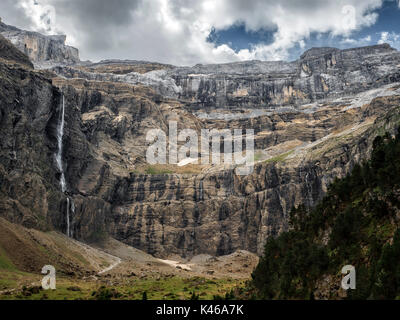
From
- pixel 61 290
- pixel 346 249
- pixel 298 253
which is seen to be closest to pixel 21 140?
pixel 61 290

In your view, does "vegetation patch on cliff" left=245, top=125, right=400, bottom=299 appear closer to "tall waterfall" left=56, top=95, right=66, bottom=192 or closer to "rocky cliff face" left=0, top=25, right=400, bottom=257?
"rocky cliff face" left=0, top=25, right=400, bottom=257

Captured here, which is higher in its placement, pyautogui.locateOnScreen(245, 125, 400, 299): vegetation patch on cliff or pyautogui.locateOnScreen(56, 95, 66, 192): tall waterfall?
pyautogui.locateOnScreen(56, 95, 66, 192): tall waterfall

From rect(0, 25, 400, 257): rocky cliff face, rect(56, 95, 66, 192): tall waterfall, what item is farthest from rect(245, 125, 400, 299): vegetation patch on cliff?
rect(56, 95, 66, 192): tall waterfall

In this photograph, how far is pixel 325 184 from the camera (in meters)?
140

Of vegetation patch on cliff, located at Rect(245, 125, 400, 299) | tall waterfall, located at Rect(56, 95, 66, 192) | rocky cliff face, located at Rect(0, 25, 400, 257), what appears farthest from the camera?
tall waterfall, located at Rect(56, 95, 66, 192)

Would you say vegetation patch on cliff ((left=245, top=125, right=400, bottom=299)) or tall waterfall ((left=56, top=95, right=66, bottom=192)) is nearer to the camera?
vegetation patch on cliff ((left=245, top=125, right=400, bottom=299))

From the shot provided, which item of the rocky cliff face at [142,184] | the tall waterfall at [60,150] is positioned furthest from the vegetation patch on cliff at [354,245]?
the tall waterfall at [60,150]

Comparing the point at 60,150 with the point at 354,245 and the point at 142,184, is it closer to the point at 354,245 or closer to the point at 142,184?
the point at 142,184

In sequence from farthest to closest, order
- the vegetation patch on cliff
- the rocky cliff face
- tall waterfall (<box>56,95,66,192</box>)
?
tall waterfall (<box>56,95,66,192</box>) < the rocky cliff face < the vegetation patch on cliff

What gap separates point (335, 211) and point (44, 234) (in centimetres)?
7322

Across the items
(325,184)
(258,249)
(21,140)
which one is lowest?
(258,249)

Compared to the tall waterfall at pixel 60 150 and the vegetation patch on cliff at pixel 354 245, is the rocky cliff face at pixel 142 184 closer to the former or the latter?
the tall waterfall at pixel 60 150
